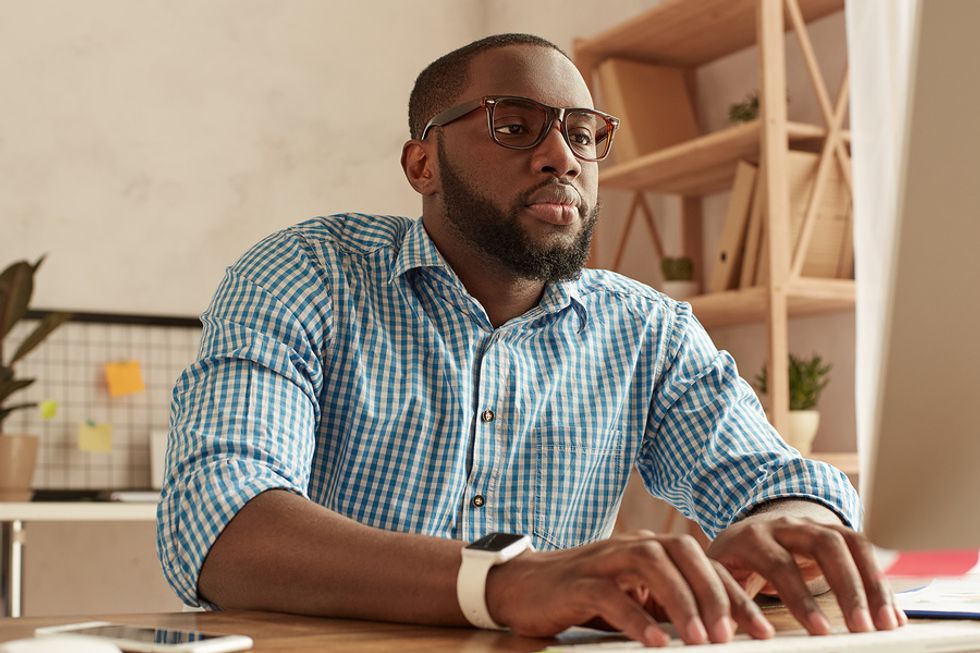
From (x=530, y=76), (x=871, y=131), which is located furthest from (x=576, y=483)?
(x=871, y=131)

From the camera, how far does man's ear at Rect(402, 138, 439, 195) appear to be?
1601mm

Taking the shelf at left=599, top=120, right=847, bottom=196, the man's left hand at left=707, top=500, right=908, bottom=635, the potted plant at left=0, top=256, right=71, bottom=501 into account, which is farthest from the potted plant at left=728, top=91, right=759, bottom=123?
the man's left hand at left=707, top=500, right=908, bottom=635

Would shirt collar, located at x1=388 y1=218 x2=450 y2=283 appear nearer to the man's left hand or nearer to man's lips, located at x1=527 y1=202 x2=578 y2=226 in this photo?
man's lips, located at x1=527 y1=202 x2=578 y2=226

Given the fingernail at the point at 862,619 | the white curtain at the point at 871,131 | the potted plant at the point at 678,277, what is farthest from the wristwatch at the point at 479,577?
the potted plant at the point at 678,277

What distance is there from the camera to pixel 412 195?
3.48 meters

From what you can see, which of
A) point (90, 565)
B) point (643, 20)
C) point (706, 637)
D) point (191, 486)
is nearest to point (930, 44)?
point (706, 637)

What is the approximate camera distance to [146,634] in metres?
0.69

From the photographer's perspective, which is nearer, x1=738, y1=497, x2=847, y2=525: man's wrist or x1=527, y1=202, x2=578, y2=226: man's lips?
x1=738, y1=497, x2=847, y2=525: man's wrist

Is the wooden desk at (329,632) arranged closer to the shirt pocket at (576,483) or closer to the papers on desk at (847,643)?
the papers on desk at (847,643)

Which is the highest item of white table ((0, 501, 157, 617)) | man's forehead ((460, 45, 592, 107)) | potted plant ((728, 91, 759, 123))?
potted plant ((728, 91, 759, 123))

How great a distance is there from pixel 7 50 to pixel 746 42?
75.6 inches

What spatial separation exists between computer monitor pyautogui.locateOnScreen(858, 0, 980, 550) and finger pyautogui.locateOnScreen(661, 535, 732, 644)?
0.18 m

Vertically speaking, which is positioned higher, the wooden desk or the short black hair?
the short black hair

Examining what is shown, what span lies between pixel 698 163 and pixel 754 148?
0.18 m
